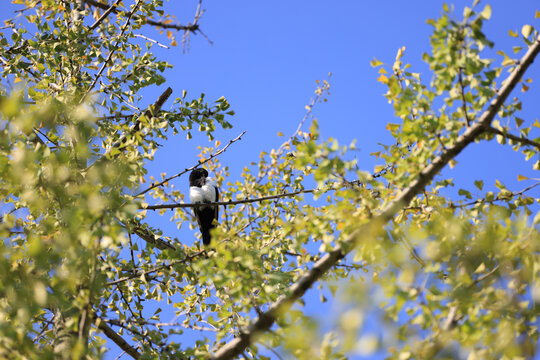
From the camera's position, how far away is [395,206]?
2.20 metres

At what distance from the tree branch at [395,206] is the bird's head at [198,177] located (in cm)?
489

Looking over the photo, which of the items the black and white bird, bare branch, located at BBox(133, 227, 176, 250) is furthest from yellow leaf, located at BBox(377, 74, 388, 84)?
the black and white bird

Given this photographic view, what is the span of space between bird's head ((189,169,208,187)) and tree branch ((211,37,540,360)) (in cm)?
489

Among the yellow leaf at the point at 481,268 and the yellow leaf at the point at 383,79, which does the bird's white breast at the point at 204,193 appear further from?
the yellow leaf at the point at 481,268

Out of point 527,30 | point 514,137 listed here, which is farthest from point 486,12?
point 514,137

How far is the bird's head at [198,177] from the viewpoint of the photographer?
7176 mm

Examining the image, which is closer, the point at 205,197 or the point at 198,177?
the point at 205,197

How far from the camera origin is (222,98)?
4.25m

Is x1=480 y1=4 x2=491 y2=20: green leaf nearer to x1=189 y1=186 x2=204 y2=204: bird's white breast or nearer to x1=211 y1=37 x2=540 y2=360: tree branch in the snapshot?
x1=211 y1=37 x2=540 y2=360: tree branch

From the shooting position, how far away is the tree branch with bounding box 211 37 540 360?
2.21 m

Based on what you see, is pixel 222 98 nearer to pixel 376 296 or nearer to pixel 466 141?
pixel 466 141

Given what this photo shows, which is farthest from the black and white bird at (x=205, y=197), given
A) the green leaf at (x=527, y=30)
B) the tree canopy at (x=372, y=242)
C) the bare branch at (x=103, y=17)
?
the green leaf at (x=527, y=30)

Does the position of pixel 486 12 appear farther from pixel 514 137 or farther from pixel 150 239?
pixel 150 239

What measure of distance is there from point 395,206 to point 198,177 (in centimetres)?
539
